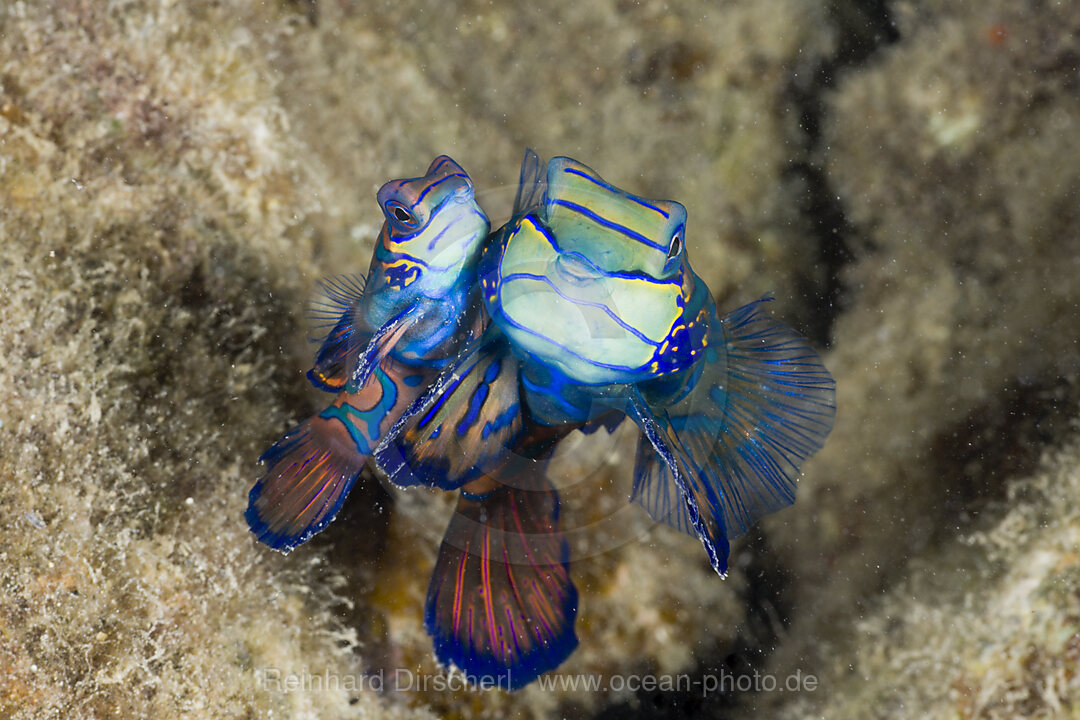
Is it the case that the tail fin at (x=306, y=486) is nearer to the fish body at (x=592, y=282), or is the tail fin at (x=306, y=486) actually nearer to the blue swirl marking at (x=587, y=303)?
the fish body at (x=592, y=282)

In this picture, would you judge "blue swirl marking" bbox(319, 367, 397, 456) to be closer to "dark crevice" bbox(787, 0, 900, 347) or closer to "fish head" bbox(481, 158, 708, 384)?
"fish head" bbox(481, 158, 708, 384)

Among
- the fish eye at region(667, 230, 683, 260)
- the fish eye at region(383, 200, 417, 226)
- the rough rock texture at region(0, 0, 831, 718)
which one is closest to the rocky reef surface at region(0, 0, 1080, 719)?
the rough rock texture at region(0, 0, 831, 718)

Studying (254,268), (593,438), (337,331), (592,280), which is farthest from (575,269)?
(254,268)

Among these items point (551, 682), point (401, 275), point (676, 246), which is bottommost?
point (551, 682)

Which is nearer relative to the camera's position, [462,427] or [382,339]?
[382,339]

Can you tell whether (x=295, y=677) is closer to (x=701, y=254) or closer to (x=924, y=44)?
(x=701, y=254)

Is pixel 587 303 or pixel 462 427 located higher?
pixel 587 303

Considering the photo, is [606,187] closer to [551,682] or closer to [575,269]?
[575,269]

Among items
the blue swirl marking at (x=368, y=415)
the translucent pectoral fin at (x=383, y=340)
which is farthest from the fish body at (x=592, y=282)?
the blue swirl marking at (x=368, y=415)
